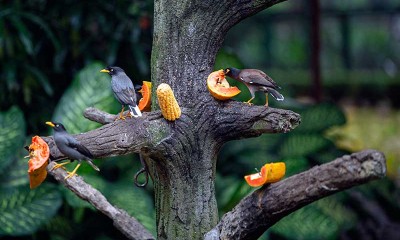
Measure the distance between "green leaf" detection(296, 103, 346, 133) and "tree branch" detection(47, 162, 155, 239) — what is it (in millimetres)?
2618

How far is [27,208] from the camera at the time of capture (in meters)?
3.82

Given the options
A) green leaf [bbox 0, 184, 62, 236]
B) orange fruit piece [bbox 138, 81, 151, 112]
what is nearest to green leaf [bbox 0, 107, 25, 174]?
green leaf [bbox 0, 184, 62, 236]

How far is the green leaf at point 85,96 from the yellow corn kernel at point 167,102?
199 cm

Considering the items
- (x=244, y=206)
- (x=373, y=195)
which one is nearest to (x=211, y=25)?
(x=244, y=206)

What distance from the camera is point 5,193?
3.90 m

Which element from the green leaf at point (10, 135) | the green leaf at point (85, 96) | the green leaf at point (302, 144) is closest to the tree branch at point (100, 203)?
the green leaf at point (10, 135)

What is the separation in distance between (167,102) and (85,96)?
2.15 m

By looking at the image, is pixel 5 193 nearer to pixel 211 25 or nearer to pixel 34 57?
pixel 34 57

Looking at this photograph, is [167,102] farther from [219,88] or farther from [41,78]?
[41,78]

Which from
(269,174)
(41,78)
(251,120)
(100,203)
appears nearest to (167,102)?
(251,120)

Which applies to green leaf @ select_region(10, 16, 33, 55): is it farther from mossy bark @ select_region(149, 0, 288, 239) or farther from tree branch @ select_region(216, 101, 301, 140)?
tree branch @ select_region(216, 101, 301, 140)

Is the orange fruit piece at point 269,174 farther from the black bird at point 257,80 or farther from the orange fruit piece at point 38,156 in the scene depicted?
the orange fruit piece at point 38,156

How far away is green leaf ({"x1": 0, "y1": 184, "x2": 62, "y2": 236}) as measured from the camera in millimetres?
3686

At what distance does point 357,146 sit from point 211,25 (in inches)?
183
